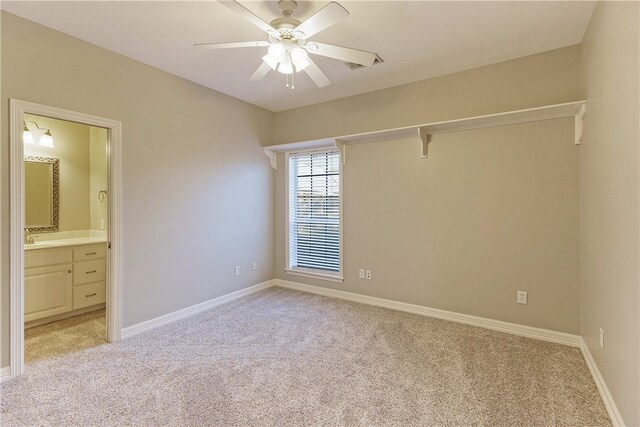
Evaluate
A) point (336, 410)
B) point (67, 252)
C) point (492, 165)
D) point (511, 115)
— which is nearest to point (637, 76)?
point (511, 115)

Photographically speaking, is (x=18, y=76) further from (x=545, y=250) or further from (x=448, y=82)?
(x=545, y=250)

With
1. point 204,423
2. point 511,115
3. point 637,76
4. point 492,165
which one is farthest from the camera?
point 492,165

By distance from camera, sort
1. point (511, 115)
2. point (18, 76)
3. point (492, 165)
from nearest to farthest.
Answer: point (18, 76)
point (511, 115)
point (492, 165)

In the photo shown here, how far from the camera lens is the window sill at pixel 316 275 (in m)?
4.30

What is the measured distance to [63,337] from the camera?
10.0 ft

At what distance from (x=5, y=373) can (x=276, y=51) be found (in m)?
3.00

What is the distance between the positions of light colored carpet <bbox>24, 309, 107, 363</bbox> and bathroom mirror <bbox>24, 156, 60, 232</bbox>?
1.24 meters

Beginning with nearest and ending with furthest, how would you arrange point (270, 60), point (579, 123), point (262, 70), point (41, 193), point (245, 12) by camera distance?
point (245, 12) < point (270, 60) < point (262, 70) < point (579, 123) < point (41, 193)

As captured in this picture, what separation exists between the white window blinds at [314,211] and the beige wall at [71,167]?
276cm

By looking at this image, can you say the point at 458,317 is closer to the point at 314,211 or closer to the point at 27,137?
the point at 314,211

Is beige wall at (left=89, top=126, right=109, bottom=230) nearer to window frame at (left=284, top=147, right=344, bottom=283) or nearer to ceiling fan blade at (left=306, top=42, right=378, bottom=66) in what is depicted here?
window frame at (left=284, top=147, right=344, bottom=283)

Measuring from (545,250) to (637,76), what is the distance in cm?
186

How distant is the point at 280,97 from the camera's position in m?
4.17

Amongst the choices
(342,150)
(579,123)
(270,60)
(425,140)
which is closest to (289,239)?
(342,150)
